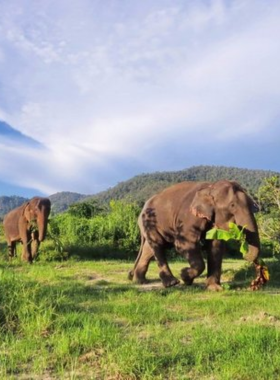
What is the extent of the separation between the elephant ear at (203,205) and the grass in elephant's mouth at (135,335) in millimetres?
1900

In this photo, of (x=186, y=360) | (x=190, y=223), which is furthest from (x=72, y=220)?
(x=186, y=360)

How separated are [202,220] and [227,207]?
0.61 m

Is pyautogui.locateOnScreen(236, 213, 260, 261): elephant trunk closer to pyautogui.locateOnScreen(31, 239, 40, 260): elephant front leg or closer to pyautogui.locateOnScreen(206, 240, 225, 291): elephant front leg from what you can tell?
pyautogui.locateOnScreen(206, 240, 225, 291): elephant front leg

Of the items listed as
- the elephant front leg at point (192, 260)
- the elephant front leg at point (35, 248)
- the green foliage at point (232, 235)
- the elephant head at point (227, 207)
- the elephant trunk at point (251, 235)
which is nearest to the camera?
the green foliage at point (232, 235)

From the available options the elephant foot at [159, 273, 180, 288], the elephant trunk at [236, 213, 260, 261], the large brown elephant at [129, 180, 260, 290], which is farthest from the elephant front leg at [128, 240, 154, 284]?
the elephant trunk at [236, 213, 260, 261]

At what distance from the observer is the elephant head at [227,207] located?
31.5 ft

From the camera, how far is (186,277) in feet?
33.8

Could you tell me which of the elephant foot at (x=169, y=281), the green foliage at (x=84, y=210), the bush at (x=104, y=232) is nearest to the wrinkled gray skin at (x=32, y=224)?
the bush at (x=104, y=232)

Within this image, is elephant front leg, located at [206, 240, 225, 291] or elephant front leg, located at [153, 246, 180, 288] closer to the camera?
elephant front leg, located at [206, 240, 225, 291]

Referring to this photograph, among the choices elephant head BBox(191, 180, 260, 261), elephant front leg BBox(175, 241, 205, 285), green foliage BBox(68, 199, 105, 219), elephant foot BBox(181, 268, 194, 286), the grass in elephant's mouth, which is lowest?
the grass in elephant's mouth

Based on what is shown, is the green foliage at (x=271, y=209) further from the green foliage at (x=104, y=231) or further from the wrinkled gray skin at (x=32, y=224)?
the green foliage at (x=104, y=231)

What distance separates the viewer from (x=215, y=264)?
10.1m

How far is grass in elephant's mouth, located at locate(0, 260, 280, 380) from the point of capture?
4.66 meters

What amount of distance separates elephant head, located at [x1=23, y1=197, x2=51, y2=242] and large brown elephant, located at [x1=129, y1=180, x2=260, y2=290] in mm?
6843
